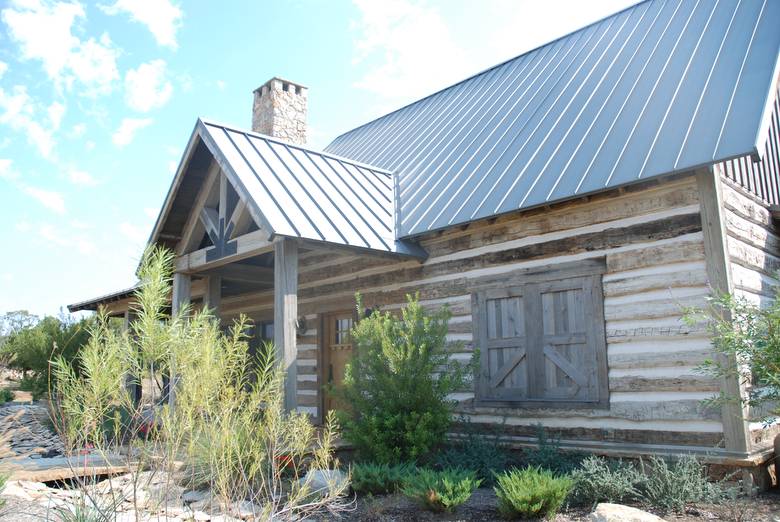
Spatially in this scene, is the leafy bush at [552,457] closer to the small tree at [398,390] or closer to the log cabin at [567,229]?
the log cabin at [567,229]

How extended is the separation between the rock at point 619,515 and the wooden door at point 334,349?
22.1 ft

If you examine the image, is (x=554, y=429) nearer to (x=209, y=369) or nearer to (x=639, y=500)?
(x=639, y=500)

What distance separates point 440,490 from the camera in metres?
6.42

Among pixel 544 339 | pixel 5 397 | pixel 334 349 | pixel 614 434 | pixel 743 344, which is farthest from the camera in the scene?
pixel 5 397

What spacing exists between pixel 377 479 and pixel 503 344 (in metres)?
2.77

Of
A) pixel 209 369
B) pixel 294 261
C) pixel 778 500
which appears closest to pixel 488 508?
pixel 778 500

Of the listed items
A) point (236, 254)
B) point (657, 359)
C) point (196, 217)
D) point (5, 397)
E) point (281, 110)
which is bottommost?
point (5, 397)

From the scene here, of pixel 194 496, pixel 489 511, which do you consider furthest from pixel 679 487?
pixel 194 496

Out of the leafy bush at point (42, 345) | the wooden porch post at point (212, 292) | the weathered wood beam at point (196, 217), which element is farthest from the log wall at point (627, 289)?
the leafy bush at point (42, 345)

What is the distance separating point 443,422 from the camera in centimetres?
802

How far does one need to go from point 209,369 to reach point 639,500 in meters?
4.61

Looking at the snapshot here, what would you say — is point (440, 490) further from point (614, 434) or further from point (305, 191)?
point (305, 191)

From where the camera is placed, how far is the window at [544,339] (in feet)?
26.1

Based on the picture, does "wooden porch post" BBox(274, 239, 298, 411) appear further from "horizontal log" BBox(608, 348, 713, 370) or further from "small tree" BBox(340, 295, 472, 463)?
"horizontal log" BBox(608, 348, 713, 370)
